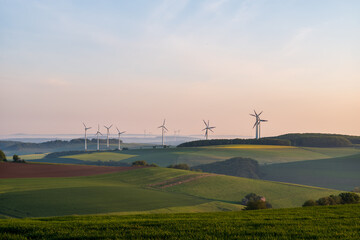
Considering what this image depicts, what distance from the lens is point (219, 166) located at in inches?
3396

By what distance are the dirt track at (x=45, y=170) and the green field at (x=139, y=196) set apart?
25.2 feet

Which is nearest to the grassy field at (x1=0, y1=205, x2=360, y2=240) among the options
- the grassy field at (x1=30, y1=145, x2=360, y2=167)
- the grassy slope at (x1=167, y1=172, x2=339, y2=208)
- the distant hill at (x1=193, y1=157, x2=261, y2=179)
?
the grassy slope at (x1=167, y1=172, x2=339, y2=208)

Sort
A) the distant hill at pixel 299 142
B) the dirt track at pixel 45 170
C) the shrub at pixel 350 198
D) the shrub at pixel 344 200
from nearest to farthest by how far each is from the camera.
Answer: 1. the shrub at pixel 350 198
2. the shrub at pixel 344 200
3. the dirt track at pixel 45 170
4. the distant hill at pixel 299 142

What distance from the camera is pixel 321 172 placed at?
75875 millimetres

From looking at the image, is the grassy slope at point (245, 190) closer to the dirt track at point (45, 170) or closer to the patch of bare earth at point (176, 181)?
the patch of bare earth at point (176, 181)

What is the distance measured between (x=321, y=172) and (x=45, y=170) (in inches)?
2322

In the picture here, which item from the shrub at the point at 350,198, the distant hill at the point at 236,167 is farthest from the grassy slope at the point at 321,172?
the shrub at the point at 350,198

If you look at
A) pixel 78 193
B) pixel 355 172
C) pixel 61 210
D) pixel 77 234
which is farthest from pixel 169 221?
pixel 355 172

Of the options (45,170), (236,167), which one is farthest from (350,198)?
(45,170)

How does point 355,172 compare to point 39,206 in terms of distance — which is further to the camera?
point 355,172

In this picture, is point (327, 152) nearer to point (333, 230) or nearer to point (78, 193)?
point (78, 193)

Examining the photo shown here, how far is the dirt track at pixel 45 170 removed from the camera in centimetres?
6441

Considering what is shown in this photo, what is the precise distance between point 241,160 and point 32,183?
5178cm

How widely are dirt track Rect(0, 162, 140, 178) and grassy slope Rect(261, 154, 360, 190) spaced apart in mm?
34524
